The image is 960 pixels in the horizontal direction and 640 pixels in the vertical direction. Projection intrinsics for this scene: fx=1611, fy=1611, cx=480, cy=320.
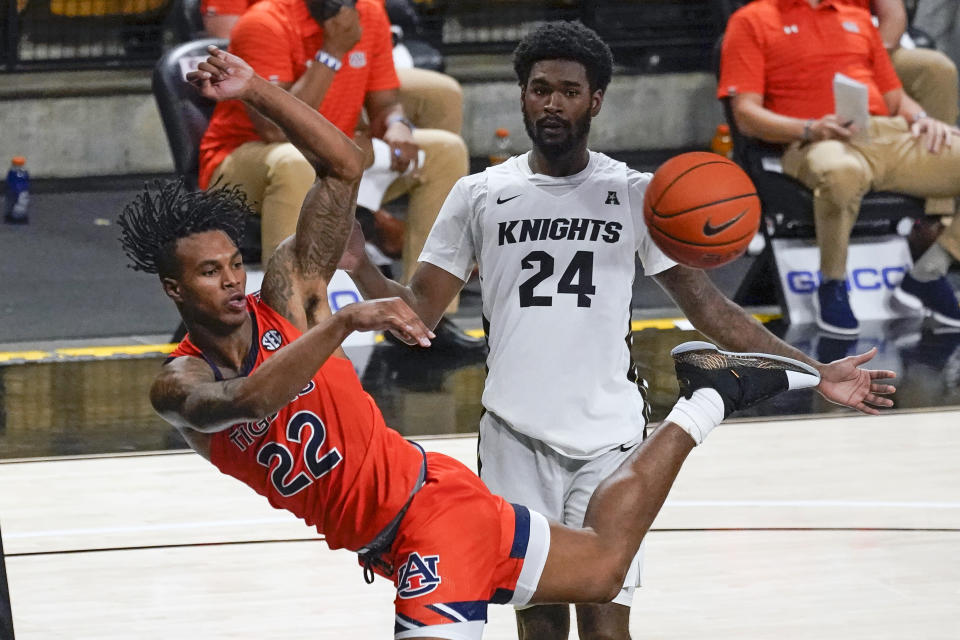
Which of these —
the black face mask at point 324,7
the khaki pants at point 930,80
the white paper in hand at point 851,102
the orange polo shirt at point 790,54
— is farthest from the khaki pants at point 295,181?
the khaki pants at point 930,80

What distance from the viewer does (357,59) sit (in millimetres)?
7488

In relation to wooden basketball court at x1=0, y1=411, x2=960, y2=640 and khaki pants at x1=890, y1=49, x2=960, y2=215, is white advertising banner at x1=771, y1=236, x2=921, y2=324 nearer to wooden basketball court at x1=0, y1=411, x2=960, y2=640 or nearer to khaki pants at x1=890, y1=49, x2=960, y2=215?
khaki pants at x1=890, y1=49, x2=960, y2=215

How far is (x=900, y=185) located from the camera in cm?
816

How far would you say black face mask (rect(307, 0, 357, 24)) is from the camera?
712 centimetres

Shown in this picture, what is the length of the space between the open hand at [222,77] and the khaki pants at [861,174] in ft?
15.9

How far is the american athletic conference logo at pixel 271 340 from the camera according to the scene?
3518 millimetres

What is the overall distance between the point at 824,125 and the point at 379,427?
4816 millimetres

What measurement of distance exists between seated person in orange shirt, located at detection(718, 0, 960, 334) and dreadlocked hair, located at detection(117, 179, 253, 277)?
4.83 meters

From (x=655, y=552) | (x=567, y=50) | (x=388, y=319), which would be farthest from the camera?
(x=655, y=552)

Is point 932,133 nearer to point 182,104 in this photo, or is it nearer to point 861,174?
point 861,174

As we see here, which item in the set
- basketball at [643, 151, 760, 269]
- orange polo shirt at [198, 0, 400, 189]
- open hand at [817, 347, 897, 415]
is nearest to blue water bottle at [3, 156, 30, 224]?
orange polo shirt at [198, 0, 400, 189]

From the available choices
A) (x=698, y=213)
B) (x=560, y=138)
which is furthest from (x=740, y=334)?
(x=560, y=138)

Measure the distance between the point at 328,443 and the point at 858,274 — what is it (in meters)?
5.51

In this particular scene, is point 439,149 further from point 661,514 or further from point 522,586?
point 522,586
